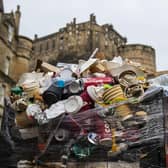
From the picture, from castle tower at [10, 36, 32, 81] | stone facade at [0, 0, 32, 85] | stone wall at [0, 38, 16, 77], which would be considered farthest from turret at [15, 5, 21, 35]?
stone wall at [0, 38, 16, 77]

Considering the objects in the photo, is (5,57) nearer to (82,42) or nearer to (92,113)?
(92,113)

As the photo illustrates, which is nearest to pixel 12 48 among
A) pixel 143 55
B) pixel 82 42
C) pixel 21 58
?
pixel 21 58

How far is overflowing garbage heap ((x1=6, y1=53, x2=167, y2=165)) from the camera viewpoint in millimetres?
3463

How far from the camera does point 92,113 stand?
375 cm

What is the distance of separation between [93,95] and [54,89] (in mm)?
525

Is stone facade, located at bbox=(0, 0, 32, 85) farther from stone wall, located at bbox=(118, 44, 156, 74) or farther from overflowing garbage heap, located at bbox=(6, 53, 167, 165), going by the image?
overflowing garbage heap, located at bbox=(6, 53, 167, 165)

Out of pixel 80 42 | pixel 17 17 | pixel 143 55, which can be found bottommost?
pixel 143 55

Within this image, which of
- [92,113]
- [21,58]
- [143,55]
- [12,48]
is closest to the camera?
[92,113]

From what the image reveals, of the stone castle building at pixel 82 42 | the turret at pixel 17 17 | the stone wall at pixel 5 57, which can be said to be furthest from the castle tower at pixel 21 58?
the stone castle building at pixel 82 42

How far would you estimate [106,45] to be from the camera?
36438 mm

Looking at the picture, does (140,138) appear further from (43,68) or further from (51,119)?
(43,68)

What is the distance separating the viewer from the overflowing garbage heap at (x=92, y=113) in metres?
3.46

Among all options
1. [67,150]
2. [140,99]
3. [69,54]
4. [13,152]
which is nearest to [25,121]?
[13,152]

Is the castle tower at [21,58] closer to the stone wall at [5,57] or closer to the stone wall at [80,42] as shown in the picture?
the stone wall at [5,57]
